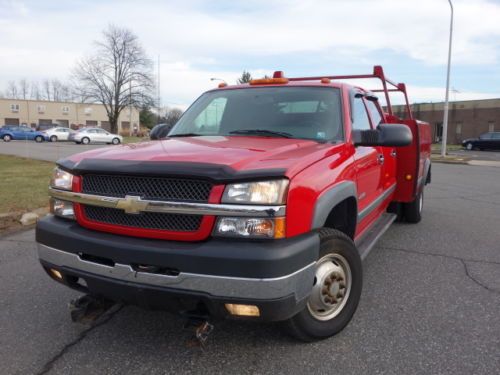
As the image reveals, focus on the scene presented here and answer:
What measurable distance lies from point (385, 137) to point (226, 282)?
6.35ft

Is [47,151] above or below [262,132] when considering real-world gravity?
below

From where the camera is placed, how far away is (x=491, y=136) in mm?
36156

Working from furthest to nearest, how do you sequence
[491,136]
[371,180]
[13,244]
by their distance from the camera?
[491,136], [13,244], [371,180]

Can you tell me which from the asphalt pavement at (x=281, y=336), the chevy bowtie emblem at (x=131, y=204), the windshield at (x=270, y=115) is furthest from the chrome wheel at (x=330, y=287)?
the chevy bowtie emblem at (x=131, y=204)

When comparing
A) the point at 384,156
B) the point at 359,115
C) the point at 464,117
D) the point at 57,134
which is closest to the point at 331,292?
the point at 359,115

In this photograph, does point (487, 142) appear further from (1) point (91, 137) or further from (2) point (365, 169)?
(2) point (365, 169)

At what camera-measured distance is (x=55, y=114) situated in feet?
277

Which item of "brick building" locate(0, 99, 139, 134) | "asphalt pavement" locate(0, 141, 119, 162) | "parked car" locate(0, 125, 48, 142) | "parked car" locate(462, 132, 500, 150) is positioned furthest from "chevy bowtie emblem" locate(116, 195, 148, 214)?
"brick building" locate(0, 99, 139, 134)

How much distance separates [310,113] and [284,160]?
1249mm

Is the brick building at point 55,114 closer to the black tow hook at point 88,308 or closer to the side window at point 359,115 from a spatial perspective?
the side window at point 359,115

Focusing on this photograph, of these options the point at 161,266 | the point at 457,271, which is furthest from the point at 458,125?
the point at 161,266

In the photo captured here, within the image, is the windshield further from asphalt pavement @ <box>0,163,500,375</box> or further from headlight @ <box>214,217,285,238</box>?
asphalt pavement @ <box>0,163,500,375</box>

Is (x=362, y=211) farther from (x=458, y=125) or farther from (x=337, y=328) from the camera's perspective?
(x=458, y=125)

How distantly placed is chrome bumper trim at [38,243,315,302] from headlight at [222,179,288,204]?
417 mm
